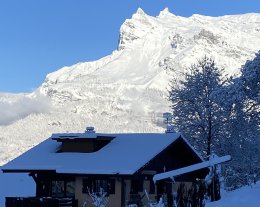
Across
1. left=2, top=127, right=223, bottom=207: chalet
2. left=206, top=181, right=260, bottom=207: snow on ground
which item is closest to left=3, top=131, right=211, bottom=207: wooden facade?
left=2, top=127, right=223, bottom=207: chalet

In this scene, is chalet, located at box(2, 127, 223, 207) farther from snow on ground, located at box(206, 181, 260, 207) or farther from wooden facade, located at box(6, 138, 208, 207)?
snow on ground, located at box(206, 181, 260, 207)

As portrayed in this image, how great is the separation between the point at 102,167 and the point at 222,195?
1058 cm

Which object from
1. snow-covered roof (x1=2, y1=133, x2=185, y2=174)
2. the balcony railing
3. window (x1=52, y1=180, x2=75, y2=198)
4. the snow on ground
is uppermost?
snow-covered roof (x1=2, y1=133, x2=185, y2=174)

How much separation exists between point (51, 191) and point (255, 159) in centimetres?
1543

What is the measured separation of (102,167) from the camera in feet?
92.8

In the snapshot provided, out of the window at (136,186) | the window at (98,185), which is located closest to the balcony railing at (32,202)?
the window at (98,185)

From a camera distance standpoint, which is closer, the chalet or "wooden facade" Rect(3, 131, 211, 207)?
the chalet

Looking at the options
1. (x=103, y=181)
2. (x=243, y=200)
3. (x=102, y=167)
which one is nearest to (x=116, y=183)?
(x=103, y=181)

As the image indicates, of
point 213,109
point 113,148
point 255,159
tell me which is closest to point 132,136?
point 113,148

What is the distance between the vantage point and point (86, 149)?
31.7m

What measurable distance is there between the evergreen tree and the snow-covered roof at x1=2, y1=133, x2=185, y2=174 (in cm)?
679

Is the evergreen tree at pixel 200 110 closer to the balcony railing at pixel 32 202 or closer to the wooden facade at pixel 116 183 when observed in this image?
the wooden facade at pixel 116 183

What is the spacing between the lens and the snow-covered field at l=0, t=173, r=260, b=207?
15.2 metres

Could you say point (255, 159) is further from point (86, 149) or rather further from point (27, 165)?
point (27, 165)
